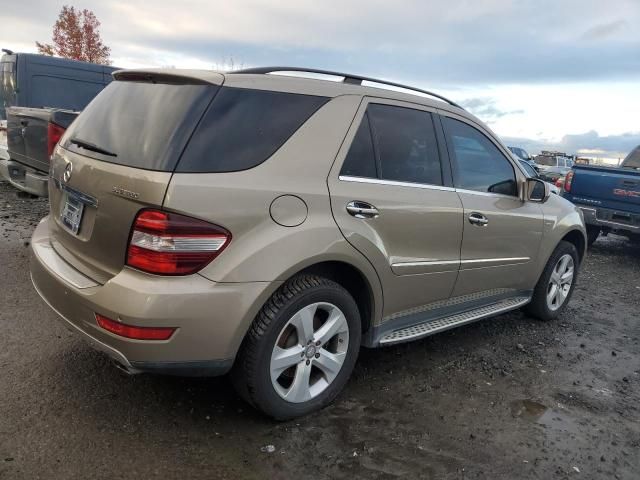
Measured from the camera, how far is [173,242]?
2400mm

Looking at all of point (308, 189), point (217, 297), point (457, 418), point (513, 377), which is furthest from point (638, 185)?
point (217, 297)

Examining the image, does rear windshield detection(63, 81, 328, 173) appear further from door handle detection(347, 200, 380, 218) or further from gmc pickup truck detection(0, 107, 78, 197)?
gmc pickup truck detection(0, 107, 78, 197)

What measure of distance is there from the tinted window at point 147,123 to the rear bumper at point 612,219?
7.03 m

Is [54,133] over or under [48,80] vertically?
under

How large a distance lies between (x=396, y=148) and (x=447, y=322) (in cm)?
127

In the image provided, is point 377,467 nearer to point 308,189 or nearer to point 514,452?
point 514,452

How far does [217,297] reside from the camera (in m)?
2.46

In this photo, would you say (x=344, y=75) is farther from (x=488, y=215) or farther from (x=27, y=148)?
(x=27, y=148)

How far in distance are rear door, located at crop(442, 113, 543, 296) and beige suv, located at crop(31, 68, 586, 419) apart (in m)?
0.04

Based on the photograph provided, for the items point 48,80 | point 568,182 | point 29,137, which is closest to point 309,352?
point 29,137

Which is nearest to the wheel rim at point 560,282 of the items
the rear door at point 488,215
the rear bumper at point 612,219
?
the rear door at point 488,215

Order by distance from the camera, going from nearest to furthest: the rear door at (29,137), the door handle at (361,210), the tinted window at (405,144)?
the door handle at (361,210) < the tinted window at (405,144) < the rear door at (29,137)

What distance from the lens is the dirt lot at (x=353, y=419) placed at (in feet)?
8.46

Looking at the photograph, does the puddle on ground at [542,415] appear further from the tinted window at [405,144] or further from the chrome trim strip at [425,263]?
the tinted window at [405,144]
